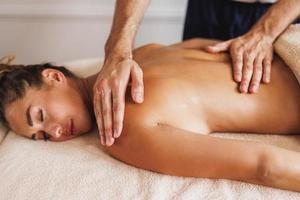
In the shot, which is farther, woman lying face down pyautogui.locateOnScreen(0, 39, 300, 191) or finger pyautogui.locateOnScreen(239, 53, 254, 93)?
finger pyautogui.locateOnScreen(239, 53, 254, 93)

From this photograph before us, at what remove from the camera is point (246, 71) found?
4.09ft

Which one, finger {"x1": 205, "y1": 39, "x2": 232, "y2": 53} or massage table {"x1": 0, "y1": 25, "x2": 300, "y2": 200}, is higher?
finger {"x1": 205, "y1": 39, "x2": 232, "y2": 53}

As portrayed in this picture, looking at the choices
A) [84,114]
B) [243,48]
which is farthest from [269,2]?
[84,114]

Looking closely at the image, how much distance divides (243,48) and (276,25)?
15cm

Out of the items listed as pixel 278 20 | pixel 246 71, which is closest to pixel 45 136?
pixel 246 71

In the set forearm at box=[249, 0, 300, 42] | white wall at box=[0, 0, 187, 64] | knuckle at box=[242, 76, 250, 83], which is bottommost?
white wall at box=[0, 0, 187, 64]

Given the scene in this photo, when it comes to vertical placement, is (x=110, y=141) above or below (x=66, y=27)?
above

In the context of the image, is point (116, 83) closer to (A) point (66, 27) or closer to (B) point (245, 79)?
(B) point (245, 79)

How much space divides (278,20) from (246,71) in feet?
0.81

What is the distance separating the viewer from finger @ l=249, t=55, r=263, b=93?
4.02 feet

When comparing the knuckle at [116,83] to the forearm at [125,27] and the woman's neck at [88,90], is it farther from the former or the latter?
the woman's neck at [88,90]

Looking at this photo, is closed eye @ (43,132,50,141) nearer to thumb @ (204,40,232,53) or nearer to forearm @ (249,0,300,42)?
thumb @ (204,40,232,53)

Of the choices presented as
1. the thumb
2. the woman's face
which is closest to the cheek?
the woman's face

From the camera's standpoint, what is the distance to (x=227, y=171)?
1058mm
